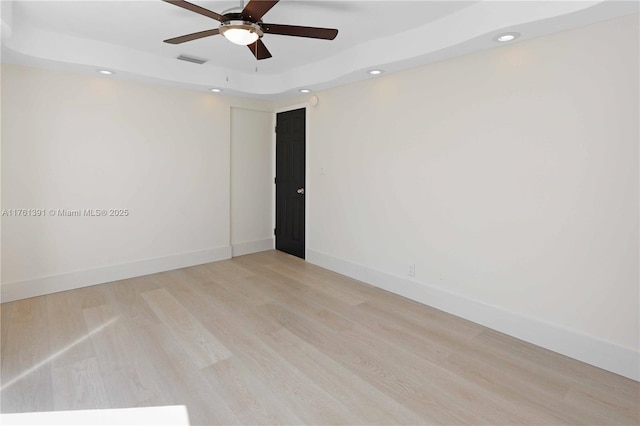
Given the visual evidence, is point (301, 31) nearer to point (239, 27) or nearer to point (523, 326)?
point (239, 27)

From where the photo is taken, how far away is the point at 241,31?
2.32 metres

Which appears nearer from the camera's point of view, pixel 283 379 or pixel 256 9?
pixel 256 9

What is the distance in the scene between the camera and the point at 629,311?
7.84 feet

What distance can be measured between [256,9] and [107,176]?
303cm

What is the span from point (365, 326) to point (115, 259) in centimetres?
317

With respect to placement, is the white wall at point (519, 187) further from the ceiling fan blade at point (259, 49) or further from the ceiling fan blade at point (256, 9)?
the ceiling fan blade at point (256, 9)

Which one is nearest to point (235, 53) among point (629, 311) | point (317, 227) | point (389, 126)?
point (389, 126)

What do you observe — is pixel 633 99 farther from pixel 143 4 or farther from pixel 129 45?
pixel 129 45

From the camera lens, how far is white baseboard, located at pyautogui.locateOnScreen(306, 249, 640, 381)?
2.42 m

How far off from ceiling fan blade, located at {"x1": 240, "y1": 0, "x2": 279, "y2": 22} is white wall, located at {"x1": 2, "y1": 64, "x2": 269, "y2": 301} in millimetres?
2667

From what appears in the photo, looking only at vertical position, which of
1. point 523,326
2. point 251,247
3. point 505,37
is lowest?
point 523,326

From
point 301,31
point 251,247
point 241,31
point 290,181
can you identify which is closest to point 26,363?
point 241,31

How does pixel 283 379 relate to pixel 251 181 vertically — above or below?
below

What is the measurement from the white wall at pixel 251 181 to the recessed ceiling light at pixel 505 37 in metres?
3.58
